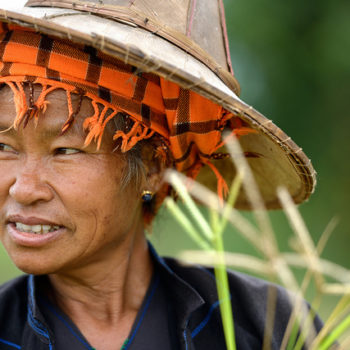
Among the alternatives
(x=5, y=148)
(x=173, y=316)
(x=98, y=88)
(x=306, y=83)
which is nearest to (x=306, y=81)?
(x=306, y=83)

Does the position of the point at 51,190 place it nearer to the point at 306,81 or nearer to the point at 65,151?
the point at 65,151

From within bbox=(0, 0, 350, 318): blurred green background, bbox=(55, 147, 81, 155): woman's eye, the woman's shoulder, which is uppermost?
bbox=(0, 0, 350, 318): blurred green background

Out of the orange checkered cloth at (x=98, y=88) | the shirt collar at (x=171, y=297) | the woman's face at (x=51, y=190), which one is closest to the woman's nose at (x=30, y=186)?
the woman's face at (x=51, y=190)

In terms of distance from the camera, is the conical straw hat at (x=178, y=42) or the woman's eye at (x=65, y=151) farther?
the woman's eye at (x=65, y=151)

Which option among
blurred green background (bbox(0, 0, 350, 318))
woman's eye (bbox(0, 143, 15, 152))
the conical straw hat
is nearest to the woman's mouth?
woman's eye (bbox(0, 143, 15, 152))

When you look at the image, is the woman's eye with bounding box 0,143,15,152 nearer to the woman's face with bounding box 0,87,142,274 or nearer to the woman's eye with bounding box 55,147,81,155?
the woman's face with bounding box 0,87,142,274

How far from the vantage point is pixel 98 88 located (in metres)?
1.62

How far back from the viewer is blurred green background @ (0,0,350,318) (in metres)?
5.84

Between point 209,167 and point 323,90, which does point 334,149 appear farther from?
point 209,167

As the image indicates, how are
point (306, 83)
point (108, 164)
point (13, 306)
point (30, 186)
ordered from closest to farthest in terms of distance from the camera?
point (30, 186), point (108, 164), point (13, 306), point (306, 83)

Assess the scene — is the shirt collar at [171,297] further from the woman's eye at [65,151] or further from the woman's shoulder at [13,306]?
the woman's eye at [65,151]

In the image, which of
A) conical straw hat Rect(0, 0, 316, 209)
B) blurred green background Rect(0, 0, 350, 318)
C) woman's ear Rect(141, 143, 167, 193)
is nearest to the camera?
conical straw hat Rect(0, 0, 316, 209)

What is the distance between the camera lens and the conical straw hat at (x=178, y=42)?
Answer: 1253mm

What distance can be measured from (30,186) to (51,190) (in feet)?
0.22
